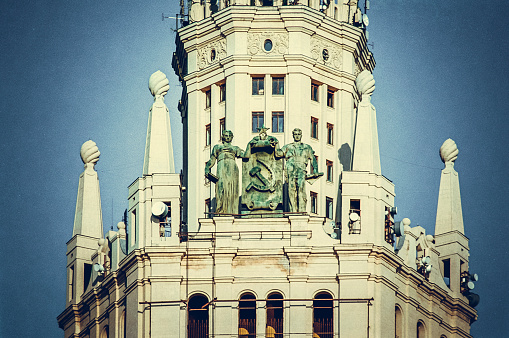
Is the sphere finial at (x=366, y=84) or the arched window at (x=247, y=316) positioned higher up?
the sphere finial at (x=366, y=84)

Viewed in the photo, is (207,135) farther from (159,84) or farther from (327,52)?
(327,52)

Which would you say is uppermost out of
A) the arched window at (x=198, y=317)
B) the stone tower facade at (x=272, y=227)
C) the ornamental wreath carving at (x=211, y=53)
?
the ornamental wreath carving at (x=211, y=53)

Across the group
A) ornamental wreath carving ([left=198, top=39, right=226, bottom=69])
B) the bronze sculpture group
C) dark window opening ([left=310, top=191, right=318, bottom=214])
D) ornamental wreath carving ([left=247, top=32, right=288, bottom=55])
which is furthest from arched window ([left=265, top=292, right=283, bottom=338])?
ornamental wreath carving ([left=198, top=39, right=226, bottom=69])

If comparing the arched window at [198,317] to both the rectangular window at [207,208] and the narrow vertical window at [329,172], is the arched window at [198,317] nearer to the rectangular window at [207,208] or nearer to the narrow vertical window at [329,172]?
the rectangular window at [207,208]

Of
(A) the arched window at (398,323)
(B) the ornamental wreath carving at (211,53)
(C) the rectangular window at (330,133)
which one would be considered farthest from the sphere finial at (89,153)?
(A) the arched window at (398,323)

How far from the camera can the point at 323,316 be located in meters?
137

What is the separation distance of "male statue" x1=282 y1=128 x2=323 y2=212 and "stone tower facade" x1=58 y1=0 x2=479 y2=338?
2.71 feet

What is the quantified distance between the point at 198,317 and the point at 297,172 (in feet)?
27.7

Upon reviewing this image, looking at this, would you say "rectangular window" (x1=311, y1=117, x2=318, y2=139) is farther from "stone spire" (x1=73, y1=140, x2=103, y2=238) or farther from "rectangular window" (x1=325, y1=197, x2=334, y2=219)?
"stone spire" (x1=73, y1=140, x2=103, y2=238)

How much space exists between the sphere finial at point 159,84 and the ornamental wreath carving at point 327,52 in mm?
8119

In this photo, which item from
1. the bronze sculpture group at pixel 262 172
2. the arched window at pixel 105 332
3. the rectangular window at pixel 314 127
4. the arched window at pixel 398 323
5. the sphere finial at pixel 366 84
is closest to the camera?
the arched window at pixel 398 323

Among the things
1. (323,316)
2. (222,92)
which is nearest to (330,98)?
(222,92)

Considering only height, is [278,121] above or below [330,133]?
above

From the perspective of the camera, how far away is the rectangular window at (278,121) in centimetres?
14288
